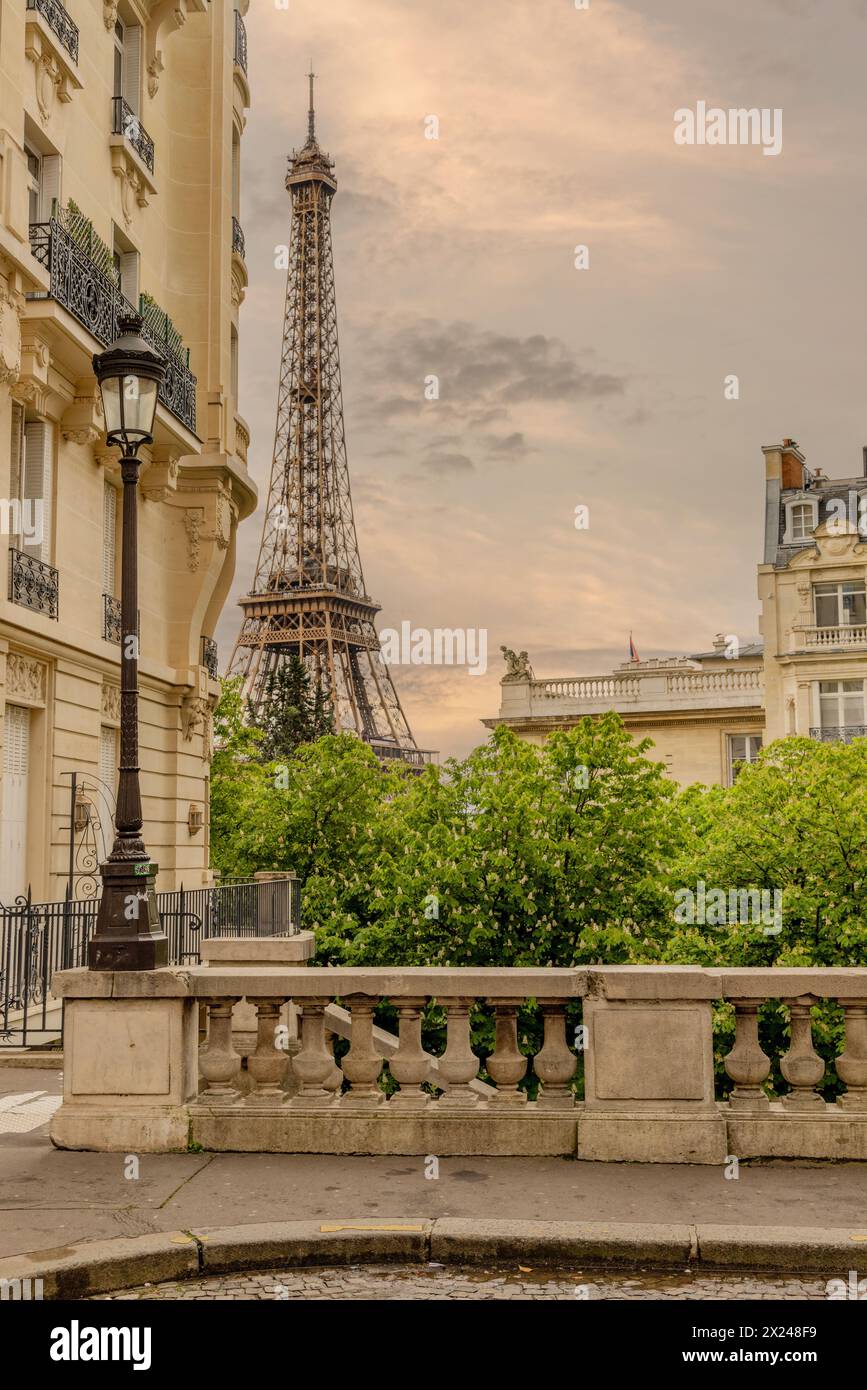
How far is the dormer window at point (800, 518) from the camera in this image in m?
51.0

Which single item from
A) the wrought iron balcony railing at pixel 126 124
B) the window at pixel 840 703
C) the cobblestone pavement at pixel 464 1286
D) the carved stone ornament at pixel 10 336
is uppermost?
the wrought iron balcony railing at pixel 126 124

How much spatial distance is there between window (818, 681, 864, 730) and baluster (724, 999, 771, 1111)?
39.6 m

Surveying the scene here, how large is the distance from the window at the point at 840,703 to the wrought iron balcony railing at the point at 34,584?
33.3 m

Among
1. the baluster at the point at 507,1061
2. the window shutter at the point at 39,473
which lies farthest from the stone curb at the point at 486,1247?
the window shutter at the point at 39,473

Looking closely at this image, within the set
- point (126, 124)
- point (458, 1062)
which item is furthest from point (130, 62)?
point (458, 1062)

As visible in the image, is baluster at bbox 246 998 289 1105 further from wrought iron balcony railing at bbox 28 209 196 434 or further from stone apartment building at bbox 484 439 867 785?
stone apartment building at bbox 484 439 867 785

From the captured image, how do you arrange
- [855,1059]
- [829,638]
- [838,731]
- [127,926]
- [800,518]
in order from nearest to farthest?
1. [855,1059]
2. [127,926]
3. [838,731]
4. [829,638]
5. [800,518]

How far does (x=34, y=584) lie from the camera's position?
18.2m

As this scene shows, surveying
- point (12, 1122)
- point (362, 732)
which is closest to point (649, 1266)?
point (12, 1122)

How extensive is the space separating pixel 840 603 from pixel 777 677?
12.5 feet

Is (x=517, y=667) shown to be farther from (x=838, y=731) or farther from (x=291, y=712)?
(x=291, y=712)

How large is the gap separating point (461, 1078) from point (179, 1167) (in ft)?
5.83

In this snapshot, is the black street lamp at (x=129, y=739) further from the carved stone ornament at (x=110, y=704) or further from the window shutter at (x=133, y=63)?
the window shutter at (x=133, y=63)

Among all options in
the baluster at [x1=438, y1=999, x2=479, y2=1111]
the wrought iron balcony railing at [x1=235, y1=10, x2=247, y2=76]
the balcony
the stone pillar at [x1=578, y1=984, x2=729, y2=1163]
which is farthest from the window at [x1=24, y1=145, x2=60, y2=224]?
the balcony
